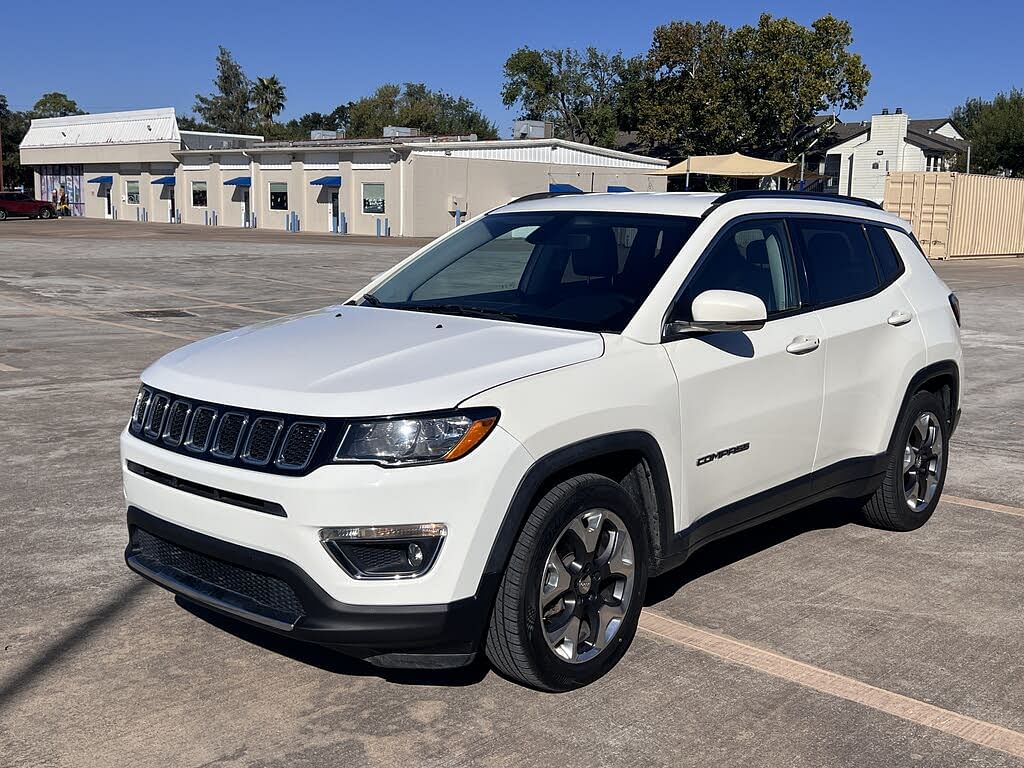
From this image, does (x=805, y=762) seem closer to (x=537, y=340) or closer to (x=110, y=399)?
(x=537, y=340)

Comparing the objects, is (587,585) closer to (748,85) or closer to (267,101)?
(748,85)

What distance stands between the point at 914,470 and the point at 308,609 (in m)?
3.74

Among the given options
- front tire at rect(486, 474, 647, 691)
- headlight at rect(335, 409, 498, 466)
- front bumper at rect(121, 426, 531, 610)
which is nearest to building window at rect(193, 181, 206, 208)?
front tire at rect(486, 474, 647, 691)

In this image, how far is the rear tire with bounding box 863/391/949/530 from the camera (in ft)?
18.8

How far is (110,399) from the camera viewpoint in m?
9.37

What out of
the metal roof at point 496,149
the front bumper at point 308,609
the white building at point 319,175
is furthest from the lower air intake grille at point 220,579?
the metal roof at point 496,149

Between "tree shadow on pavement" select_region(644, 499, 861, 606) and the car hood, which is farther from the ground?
the car hood

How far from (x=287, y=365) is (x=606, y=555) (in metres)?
1.32

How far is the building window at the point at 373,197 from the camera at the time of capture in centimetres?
5228

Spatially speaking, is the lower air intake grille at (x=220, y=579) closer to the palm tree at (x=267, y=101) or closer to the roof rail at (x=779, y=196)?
the roof rail at (x=779, y=196)

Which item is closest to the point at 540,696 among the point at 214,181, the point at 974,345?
the point at 974,345

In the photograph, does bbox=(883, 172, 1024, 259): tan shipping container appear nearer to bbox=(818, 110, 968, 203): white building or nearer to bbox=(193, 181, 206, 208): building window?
bbox=(818, 110, 968, 203): white building

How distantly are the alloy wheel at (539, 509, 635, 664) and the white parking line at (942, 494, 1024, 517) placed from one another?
330 cm

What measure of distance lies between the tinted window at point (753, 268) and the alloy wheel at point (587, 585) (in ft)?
3.27
